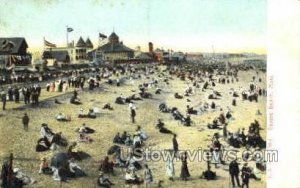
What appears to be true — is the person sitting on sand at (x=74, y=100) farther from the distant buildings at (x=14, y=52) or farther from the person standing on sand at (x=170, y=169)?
the person standing on sand at (x=170, y=169)

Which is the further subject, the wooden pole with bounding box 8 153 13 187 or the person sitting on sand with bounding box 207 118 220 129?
the person sitting on sand with bounding box 207 118 220 129

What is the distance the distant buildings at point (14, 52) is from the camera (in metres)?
5.20

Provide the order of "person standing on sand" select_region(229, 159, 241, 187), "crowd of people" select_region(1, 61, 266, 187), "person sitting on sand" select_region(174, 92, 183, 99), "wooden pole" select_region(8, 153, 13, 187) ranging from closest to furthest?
1. "wooden pole" select_region(8, 153, 13, 187)
2. "crowd of people" select_region(1, 61, 266, 187)
3. "person standing on sand" select_region(229, 159, 241, 187)
4. "person sitting on sand" select_region(174, 92, 183, 99)

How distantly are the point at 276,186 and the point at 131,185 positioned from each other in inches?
53.2

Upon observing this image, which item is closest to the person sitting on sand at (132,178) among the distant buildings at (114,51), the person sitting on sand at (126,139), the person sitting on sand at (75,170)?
the person sitting on sand at (126,139)

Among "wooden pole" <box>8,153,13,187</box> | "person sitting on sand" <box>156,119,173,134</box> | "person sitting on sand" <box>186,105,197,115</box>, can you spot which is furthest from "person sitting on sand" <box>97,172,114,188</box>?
"person sitting on sand" <box>186,105,197,115</box>

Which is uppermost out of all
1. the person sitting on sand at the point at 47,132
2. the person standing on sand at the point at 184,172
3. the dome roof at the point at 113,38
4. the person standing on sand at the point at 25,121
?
the dome roof at the point at 113,38

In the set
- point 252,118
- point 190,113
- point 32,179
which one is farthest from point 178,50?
point 32,179

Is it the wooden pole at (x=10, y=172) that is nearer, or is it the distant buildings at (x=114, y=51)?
the wooden pole at (x=10, y=172)

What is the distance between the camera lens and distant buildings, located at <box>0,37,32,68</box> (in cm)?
520

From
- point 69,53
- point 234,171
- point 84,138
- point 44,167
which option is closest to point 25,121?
point 44,167

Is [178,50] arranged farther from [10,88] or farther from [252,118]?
[10,88]

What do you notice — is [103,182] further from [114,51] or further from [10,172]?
[114,51]

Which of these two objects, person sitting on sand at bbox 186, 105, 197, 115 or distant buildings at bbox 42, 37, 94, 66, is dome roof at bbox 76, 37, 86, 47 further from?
person sitting on sand at bbox 186, 105, 197, 115
